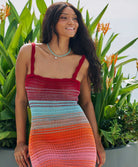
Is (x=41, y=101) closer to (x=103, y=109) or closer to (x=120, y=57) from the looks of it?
(x=103, y=109)

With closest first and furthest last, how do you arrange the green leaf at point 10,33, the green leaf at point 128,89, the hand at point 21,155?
1. the hand at point 21,155
2. the green leaf at point 128,89
3. the green leaf at point 10,33

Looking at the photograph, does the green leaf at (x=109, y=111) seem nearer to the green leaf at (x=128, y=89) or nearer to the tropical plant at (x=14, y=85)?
the tropical plant at (x=14, y=85)

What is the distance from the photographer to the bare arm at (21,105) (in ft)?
4.52

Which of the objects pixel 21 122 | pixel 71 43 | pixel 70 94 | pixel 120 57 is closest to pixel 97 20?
pixel 120 57

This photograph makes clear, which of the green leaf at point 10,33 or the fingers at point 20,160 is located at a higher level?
the green leaf at point 10,33

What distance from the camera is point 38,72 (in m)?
1.37

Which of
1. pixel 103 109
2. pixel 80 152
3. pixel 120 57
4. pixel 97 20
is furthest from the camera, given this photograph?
pixel 120 57

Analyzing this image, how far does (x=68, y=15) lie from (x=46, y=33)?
0.46ft

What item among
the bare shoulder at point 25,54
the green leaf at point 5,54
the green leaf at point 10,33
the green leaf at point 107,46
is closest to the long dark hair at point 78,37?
the bare shoulder at point 25,54

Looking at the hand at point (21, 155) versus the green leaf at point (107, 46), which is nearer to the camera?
the hand at point (21, 155)

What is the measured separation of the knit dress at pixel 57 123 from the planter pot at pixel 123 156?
377 mm

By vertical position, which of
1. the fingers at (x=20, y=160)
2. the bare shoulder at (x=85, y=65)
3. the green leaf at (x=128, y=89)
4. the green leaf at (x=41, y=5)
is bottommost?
the fingers at (x=20, y=160)

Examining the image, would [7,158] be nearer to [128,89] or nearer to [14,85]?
[14,85]

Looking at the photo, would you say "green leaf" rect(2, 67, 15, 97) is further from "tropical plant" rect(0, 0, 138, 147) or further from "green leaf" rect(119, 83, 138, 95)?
"green leaf" rect(119, 83, 138, 95)
